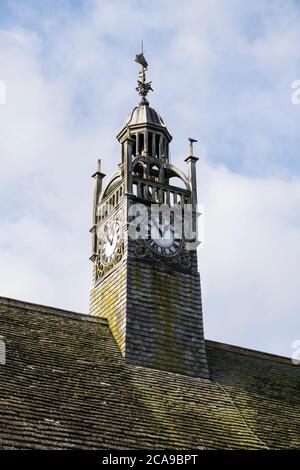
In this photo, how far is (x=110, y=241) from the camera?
25672 millimetres

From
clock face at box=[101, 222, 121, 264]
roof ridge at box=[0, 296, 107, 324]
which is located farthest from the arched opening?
roof ridge at box=[0, 296, 107, 324]

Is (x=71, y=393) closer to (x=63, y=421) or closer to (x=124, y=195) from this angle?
(x=63, y=421)

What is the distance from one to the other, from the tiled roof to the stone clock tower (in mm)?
731

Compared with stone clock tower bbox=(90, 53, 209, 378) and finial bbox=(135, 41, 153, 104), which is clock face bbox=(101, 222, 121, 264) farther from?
finial bbox=(135, 41, 153, 104)

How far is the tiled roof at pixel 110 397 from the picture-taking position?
17.8 meters

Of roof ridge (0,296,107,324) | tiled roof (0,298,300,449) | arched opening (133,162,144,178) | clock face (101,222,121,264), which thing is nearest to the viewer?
tiled roof (0,298,300,449)

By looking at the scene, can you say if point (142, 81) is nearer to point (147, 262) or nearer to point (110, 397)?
point (147, 262)

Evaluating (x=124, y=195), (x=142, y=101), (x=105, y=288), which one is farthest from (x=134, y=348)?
(x=142, y=101)

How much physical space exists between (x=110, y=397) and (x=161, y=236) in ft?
22.0

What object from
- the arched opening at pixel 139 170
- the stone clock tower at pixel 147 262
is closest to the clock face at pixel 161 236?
the stone clock tower at pixel 147 262

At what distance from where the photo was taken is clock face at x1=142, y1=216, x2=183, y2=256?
81.7ft

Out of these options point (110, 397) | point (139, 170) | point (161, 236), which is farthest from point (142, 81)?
point (110, 397)

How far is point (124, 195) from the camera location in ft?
82.4

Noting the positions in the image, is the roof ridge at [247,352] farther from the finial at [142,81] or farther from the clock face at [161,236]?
the finial at [142,81]
